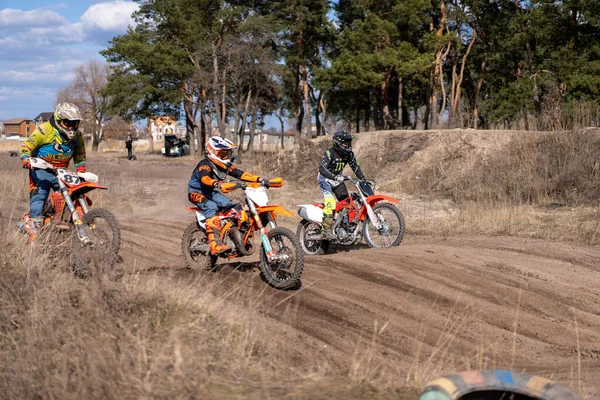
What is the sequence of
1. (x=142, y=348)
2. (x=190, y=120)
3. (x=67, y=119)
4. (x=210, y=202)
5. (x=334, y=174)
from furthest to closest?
(x=190, y=120), (x=334, y=174), (x=210, y=202), (x=67, y=119), (x=142, y=348)

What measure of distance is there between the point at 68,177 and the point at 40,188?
52 centimetres

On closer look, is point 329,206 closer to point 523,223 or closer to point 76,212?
point 76,212

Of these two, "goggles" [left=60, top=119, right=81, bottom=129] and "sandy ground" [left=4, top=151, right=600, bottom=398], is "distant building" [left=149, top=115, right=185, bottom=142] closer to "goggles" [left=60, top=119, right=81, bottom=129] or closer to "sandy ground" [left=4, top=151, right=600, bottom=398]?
"sandy ground" [left=4, top=151, right=600, bottom=398]

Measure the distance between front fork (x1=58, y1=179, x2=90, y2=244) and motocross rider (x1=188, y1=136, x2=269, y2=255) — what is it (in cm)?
145

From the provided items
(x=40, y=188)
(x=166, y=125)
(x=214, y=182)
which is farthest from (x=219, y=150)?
(x=166, y=125)

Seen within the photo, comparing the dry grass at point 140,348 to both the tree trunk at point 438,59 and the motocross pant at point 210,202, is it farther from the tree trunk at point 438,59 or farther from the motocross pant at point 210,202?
the tree trunk at point 438,59

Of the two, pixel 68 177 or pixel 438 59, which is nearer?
pixel 68 177

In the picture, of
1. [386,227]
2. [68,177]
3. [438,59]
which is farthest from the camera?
[438,59]

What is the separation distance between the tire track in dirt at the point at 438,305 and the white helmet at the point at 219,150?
4.52 feet

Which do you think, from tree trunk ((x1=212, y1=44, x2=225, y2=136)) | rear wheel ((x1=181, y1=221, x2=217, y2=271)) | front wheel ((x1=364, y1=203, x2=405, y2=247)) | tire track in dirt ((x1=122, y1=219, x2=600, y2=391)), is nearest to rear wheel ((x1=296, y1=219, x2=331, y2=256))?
front wheel ((x1=364, y1=203, x2=405, y2=247))

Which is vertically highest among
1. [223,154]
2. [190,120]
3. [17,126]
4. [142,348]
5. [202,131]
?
[17,126]

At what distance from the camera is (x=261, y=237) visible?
8.35 metres

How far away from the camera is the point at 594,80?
105 ft

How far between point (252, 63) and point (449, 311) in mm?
42678
